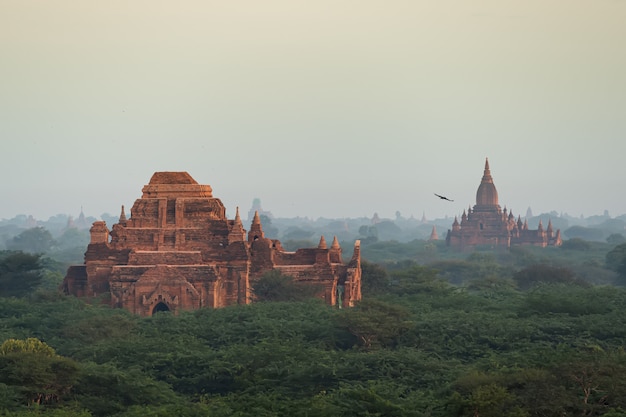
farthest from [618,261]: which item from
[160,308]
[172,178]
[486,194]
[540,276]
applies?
[160,308]

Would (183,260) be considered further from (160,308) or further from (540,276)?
(540,276)

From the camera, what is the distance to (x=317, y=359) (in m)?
39.1

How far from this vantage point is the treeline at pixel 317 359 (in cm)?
3166

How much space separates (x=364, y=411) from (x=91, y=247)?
2621 cm

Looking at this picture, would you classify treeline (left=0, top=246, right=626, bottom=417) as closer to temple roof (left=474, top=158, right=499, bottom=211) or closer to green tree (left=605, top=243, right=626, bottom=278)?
green tree (left=605, top=243, right=626, bottom=278)

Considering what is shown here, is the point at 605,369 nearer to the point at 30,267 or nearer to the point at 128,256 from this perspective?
the point at 128,256

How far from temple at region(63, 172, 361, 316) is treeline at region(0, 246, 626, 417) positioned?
1487mm

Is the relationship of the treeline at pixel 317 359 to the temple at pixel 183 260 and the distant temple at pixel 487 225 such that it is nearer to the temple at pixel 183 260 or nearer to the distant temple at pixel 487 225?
the temple at pixel 183 260

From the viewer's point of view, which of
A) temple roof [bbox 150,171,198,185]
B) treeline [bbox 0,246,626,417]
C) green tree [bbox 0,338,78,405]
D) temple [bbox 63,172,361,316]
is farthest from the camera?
temple roof [bbox 150,171,198,185]

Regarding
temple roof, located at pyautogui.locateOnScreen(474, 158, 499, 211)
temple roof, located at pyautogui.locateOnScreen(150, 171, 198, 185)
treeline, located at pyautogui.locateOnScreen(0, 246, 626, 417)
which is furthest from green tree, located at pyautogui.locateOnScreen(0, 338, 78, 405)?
temple roof, located at pyautogui.locateOnScreen(474, 158, 499, 211)

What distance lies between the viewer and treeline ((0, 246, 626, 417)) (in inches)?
1246

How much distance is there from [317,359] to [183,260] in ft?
53.4

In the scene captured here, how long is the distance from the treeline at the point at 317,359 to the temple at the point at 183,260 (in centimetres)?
149

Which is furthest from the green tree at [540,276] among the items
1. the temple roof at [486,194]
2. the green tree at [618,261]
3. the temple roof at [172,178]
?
the temple roof at [486,194]
